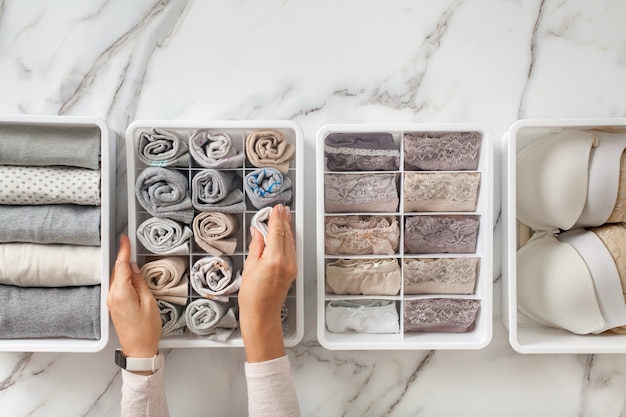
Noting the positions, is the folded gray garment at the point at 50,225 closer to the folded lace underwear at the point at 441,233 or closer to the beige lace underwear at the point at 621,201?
the folded lace underwear at the point at 441,233

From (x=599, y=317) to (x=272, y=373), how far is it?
77 cm

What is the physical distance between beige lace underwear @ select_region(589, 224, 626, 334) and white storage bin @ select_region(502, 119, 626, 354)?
14cm

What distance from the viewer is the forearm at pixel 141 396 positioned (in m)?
1.05

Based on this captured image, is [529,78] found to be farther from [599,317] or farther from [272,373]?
[272,373]

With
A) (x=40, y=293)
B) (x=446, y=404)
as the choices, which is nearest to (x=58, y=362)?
(x=40, y=293)

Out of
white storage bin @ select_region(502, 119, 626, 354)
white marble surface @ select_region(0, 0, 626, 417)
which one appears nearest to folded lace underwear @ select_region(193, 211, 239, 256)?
white marble surface @ select_region(0, 0, 626, 417)

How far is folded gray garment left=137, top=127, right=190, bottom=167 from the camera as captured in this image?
110 centimetres

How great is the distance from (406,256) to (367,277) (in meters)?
0.10

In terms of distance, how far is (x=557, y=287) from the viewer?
114 cm

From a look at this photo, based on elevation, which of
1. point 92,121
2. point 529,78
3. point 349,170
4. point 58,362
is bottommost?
point 58,362

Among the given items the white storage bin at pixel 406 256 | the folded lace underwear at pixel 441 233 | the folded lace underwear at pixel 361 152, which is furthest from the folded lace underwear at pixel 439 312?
the folded lace underwear at pixel 361 152

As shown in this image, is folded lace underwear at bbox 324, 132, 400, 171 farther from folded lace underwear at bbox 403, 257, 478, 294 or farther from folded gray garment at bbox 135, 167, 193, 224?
folded gray garment at bbox 135, 167, 193, 224

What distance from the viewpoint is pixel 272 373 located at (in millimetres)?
1045

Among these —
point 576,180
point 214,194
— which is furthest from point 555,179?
point 214,194
